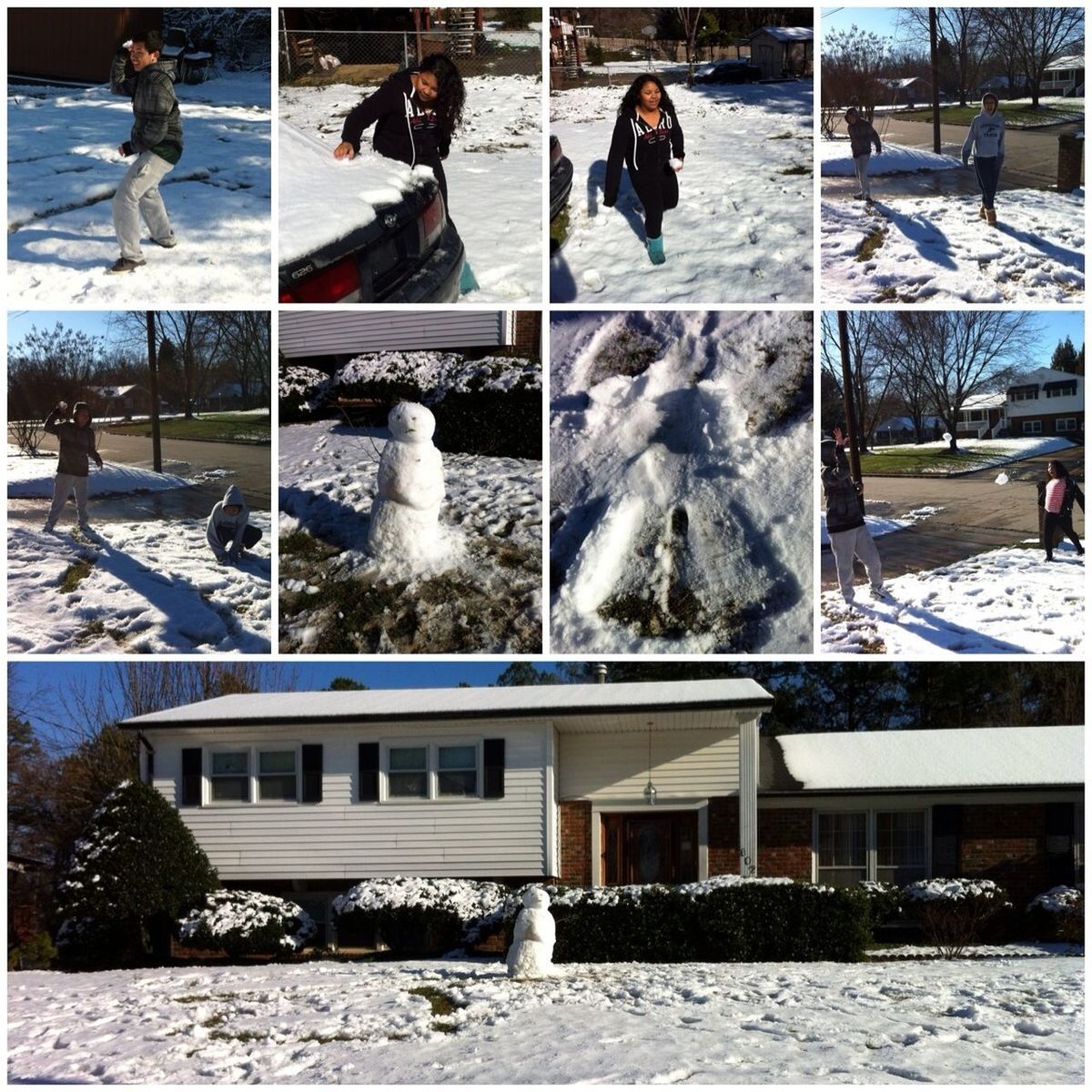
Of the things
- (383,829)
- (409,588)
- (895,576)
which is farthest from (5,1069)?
(895,576)

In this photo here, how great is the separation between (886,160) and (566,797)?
761 cm

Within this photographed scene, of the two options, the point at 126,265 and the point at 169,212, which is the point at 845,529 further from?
the point at 126,265

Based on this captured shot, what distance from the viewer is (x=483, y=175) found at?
13641 millimetres

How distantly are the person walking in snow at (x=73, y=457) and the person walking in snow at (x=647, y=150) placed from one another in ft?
17.3

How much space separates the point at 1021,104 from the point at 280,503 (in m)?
7.98

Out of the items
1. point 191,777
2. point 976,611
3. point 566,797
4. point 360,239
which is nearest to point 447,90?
point 360,239

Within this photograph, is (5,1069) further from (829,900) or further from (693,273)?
(693,273)

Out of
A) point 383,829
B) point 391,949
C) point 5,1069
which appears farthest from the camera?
point 383,829

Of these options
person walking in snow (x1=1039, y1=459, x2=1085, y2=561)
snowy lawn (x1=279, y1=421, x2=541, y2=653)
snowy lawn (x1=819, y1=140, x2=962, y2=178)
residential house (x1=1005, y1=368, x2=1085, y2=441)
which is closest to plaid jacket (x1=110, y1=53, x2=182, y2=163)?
snowy lawn (x1=279, y1=421, x2=541, y2=653)

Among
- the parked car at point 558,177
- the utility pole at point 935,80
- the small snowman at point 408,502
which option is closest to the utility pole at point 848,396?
the utility pole at point 935,80

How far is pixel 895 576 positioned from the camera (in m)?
13.7

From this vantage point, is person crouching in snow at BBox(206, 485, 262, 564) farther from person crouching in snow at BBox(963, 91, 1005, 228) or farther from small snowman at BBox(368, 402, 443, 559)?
person crouching in snow at BBox(963, 91, 1005, 228)

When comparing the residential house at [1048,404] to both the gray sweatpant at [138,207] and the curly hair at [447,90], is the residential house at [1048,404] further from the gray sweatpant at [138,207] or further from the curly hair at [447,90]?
the gray sweatpant at [138,207]

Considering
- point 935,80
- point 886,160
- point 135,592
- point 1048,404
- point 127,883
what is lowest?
point 127,883
